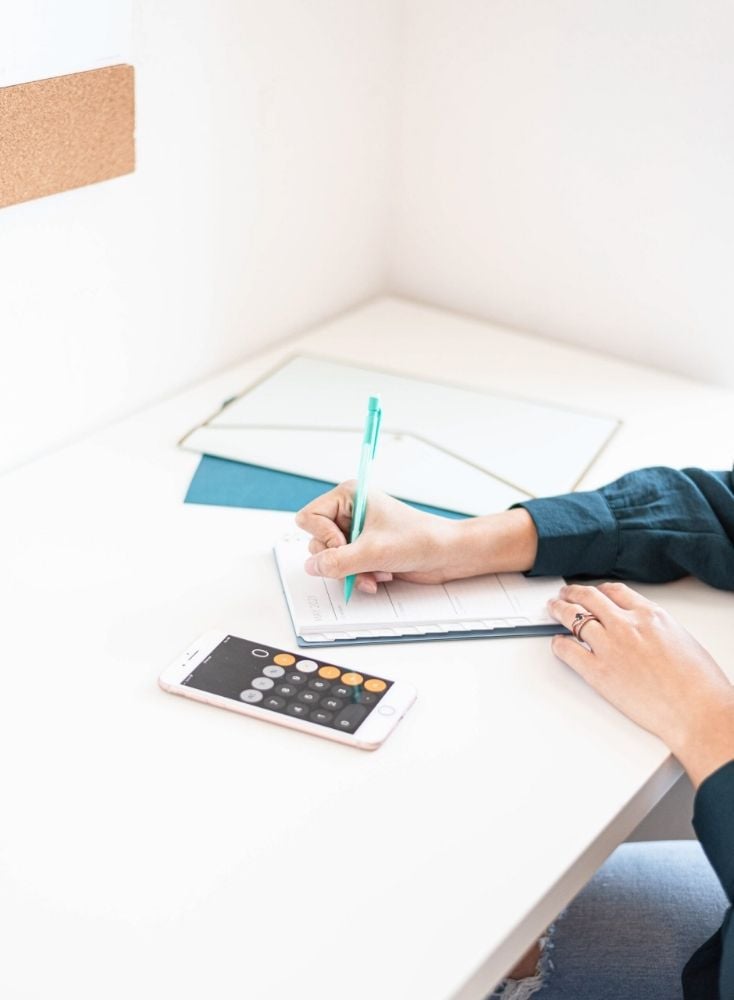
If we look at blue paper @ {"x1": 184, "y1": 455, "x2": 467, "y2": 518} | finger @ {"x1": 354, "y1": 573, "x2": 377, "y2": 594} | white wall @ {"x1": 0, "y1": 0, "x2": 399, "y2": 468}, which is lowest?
blue paper @ {"x1": 184, "y1": 455, "x2": 467, "y2": 518}

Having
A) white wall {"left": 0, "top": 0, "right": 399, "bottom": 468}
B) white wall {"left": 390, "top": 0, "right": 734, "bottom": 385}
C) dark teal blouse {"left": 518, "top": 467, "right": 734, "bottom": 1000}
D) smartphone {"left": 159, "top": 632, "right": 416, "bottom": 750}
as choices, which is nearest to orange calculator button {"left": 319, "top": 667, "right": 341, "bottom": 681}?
smartphone {"left": 159, "top": 632, "right": 416, "bottom": 750}

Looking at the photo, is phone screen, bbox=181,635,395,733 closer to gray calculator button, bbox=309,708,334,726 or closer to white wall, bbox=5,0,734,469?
gray calculator button, bbox=309,708,334,726

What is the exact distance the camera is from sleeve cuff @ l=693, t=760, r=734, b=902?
2.59 ft

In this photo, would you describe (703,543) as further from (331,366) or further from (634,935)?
(331,366)

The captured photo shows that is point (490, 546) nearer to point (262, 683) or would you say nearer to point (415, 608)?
point (415, 608)

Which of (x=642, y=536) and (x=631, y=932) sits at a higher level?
(x=642, y=536)

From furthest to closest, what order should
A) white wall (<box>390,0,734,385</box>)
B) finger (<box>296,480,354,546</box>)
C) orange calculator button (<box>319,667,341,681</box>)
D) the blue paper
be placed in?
white wall (<box>390,0,734,385</box>) → the blue paper → finger (<box>296,480,354,546</box>) → orange calculator button (<box>319,667,341,681</box>)

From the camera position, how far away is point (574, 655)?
3.03ft

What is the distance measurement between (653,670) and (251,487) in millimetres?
435

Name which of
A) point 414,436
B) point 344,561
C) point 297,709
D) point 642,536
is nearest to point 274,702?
point 297,709

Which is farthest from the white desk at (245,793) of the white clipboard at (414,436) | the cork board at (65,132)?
the cork board at (65,132)

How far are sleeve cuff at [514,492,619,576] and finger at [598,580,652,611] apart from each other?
0.14 ft

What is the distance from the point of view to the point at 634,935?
93 cm

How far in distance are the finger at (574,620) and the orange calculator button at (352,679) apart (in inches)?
6.6
